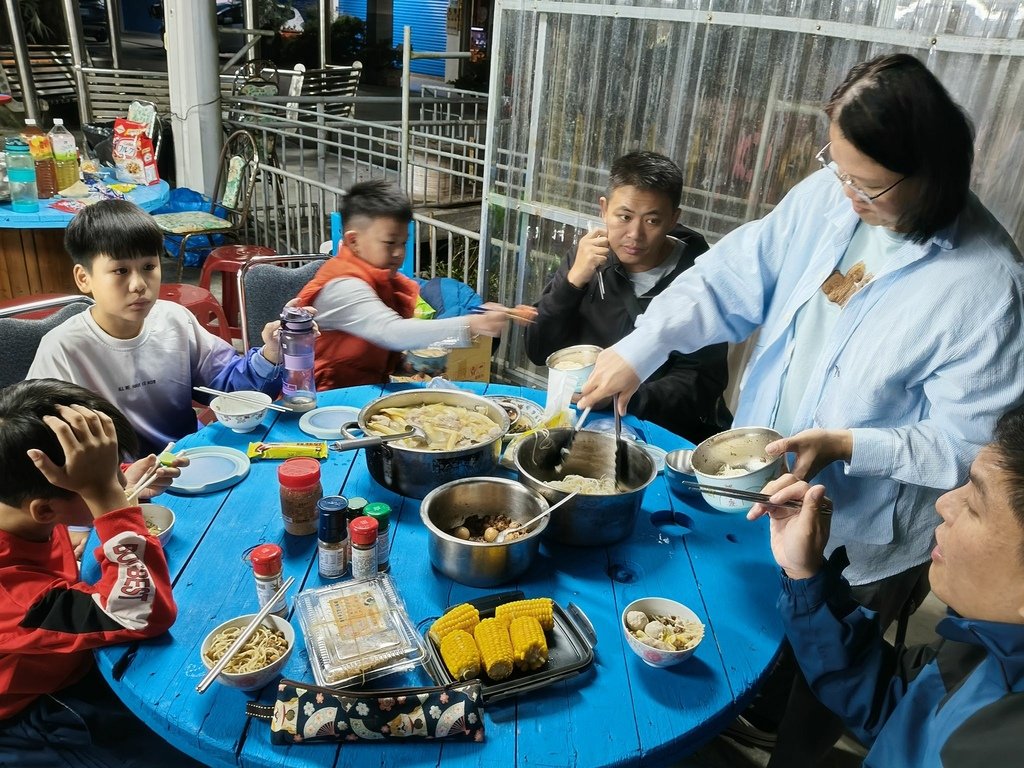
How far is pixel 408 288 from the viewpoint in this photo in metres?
3.40

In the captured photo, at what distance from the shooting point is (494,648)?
1.38 metres

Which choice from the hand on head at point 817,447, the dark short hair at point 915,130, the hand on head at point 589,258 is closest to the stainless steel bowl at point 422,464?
the hand on head at point 817,447

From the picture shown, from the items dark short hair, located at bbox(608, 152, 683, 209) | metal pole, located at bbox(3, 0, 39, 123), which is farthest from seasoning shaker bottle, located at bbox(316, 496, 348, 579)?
metal pole, located at bbox(3, 0, 39, 123)

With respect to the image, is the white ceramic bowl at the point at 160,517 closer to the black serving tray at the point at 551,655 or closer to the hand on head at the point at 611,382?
the black serving tray at the point at 551,655

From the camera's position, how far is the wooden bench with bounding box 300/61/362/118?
9.80 m

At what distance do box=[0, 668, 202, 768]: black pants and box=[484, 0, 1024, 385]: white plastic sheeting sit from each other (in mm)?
2991

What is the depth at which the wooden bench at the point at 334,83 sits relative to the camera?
9805 mm

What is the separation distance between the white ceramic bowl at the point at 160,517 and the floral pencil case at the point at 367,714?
64cm

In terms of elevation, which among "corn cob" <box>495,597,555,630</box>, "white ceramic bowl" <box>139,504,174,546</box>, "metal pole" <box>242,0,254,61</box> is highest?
"metal pole" <box>242,0,254,61</box>

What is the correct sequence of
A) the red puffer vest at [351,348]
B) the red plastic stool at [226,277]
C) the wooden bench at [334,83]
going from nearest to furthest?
the red puffer vest at [351,348]
the red plastic stool at [226,277]
the wooden bench at [334,83]

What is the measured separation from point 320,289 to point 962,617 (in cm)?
241

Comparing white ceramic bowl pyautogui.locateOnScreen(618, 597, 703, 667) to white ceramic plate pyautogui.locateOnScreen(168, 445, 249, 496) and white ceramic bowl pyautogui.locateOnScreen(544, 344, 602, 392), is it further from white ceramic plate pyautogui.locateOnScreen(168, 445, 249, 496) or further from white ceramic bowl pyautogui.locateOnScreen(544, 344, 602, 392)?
white ceramic plate pyautogui.locateOnScreen(168, 445, 249, 496)

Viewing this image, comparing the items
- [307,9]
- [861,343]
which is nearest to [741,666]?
[861,343]

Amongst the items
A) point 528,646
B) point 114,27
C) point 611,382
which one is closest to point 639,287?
point 611,382
